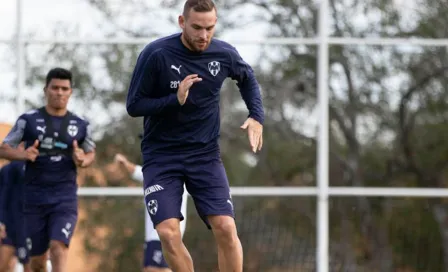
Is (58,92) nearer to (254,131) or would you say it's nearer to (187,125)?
(187,125)

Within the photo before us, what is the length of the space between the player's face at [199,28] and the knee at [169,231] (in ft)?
3.87

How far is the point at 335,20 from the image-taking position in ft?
41.6

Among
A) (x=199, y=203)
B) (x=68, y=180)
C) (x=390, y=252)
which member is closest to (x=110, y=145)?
(x=68, y=180)

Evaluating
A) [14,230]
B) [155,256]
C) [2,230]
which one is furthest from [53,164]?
[14,230]

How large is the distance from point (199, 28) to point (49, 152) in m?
3.08

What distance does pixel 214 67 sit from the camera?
782 cm

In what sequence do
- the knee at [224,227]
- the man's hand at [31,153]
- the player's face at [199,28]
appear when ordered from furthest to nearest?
1. the man's hand at [31,153]
2. the knee at [224,227]
3. the player's face at [199,28]

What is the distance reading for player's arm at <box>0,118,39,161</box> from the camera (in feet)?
32.7

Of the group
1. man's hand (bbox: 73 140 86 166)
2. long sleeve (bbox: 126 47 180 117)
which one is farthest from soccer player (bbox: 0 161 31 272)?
long sleeve (bbox: 126 47 180 117)

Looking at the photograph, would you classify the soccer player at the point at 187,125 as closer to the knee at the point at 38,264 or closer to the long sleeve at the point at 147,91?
the long sleeve at the point at 147,91

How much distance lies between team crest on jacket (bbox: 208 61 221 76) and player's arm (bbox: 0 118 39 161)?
268cm

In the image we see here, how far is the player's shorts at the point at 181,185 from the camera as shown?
7805 millimetres

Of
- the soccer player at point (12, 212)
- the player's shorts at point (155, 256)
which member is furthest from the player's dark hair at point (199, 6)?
the soccer player at point (12, 212)

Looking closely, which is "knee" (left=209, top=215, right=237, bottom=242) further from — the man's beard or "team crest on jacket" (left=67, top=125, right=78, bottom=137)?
"team crest on jacket" (left=67, top=125, right=78, bottom=137)
